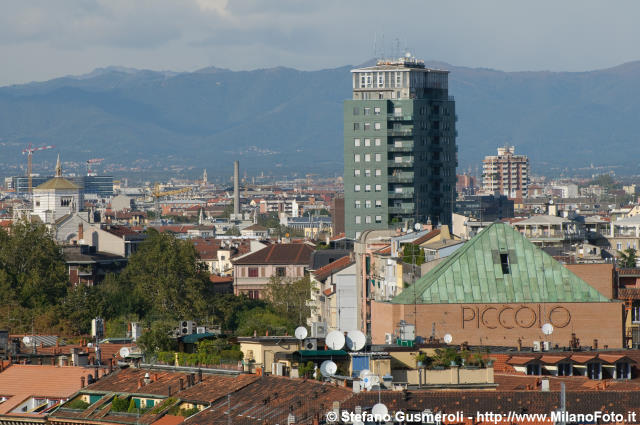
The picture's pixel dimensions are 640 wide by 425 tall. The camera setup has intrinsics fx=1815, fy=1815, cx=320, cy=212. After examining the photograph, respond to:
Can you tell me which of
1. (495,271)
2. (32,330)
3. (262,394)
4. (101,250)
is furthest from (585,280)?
(101,250)

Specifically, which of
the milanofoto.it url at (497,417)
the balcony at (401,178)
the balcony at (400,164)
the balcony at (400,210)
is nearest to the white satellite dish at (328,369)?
the milanofoto.it url at (497,417)

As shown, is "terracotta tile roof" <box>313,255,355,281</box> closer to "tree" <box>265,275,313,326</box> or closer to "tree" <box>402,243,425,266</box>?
"tree" <box>265,275,313,326</box>

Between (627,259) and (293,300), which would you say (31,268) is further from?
(627,259)

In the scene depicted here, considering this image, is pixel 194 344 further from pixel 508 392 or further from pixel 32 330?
pixel 32 330

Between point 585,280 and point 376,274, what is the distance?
56.9ft

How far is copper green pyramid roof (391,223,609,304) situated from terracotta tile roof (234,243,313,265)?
251ft

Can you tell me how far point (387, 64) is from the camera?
163 m

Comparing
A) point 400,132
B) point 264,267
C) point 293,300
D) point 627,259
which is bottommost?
point 293,300

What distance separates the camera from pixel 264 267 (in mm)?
138750

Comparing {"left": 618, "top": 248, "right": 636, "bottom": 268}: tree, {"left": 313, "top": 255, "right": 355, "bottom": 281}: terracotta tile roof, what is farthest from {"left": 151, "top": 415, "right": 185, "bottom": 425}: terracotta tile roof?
{"left": 618, "top": 248, "right": 636, "bottom": 268}: tree

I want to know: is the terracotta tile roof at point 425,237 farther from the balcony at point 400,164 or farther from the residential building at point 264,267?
the balcony at point 400,164

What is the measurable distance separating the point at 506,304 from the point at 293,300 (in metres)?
48.5

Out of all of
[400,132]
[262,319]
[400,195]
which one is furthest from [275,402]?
[400,132]

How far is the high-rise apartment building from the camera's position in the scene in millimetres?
154125
